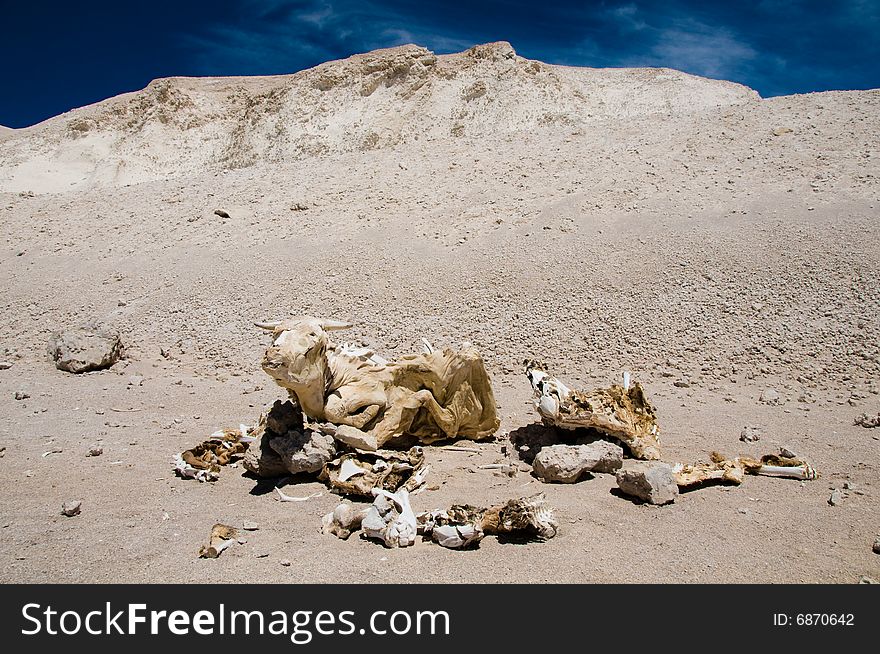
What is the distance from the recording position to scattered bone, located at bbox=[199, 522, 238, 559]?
12.7 ft

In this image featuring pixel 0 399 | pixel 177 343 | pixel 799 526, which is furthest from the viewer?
pixel 177 343

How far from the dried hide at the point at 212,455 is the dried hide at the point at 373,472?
3.64ft

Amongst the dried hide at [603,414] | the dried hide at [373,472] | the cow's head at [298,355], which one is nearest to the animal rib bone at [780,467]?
the dried hide at [603,414]

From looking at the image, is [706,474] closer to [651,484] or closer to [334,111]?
[651,484]

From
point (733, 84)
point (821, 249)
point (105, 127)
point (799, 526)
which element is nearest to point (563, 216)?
point (821, 249)

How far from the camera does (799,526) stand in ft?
14.3

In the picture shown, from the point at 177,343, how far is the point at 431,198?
26.6 ft

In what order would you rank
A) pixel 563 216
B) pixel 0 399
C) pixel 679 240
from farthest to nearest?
pixel 563 216, pixel 679 240, pixel 0 399

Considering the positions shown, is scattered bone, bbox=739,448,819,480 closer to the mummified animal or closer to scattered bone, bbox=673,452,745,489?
scattered bone, bbox=673,452,745,489

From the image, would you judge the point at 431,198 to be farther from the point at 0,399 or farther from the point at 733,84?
the point at 733,84

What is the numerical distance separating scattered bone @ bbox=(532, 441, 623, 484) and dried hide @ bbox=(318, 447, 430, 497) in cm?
110

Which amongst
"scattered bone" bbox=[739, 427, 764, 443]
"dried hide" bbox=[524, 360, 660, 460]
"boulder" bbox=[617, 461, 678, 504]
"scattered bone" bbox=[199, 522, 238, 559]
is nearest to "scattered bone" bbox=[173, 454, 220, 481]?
"scattered bone" bbox=[199, 522, 238, 559]

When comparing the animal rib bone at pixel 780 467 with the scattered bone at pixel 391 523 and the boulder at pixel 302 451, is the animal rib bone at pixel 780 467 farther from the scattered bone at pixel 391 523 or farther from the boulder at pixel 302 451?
the boulder at pixel 302 451

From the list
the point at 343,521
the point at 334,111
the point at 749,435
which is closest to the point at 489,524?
the point at 343,521
